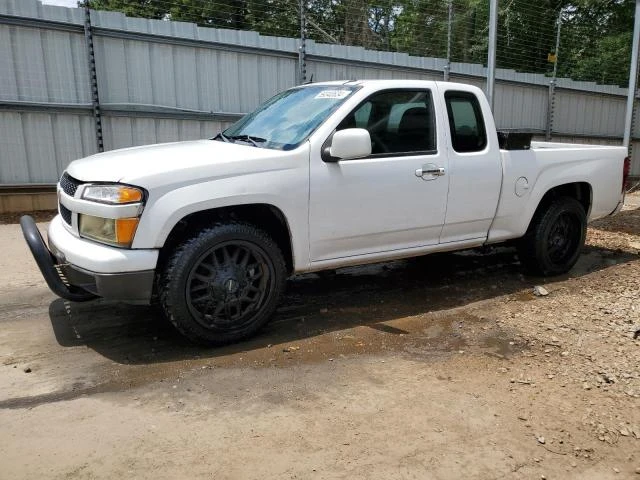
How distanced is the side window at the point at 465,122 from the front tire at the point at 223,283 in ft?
6.51

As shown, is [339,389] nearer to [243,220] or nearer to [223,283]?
[223,283]

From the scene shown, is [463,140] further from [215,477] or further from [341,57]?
[341,57]

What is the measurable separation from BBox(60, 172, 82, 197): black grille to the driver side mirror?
1.80 m

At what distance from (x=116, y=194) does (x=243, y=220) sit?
92 cm

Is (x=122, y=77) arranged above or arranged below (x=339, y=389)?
above

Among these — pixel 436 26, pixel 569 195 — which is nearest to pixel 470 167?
pixel 569 195

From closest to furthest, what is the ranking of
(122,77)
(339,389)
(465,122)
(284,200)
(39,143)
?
(339,389) → (284,200) → (465,122) → (39,143) → (122,77)

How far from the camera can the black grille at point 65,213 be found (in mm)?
4035

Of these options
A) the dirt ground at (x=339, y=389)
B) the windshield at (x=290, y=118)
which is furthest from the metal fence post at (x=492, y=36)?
the dirt ground at (x=339, y=389)

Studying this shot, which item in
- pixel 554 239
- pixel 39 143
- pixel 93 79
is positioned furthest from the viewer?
pixel 93 79

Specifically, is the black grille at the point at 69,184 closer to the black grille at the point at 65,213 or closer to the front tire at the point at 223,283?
the black grille at the point at 65,213

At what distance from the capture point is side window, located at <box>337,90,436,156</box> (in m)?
4.48

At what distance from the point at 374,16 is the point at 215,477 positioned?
12912mm

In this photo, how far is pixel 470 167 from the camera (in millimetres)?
4910
